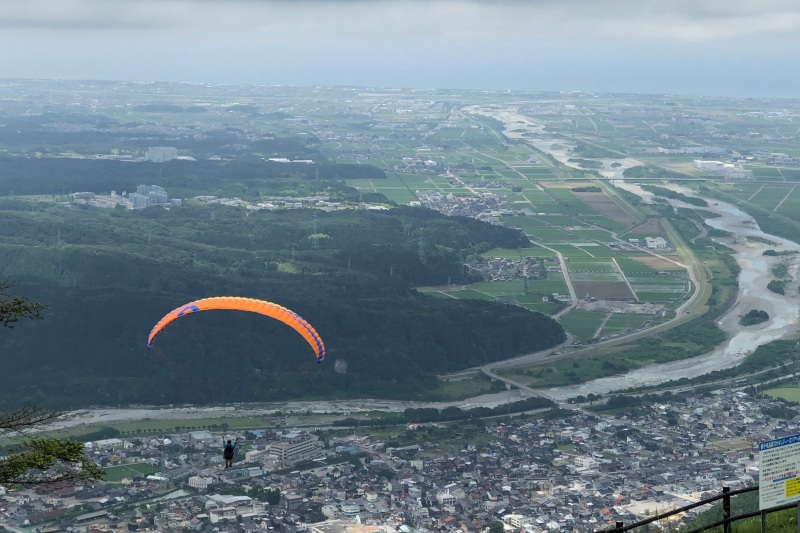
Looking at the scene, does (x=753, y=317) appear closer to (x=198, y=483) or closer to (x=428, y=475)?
(x=428, y=475)

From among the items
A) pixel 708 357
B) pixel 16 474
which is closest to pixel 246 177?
pixel 708 357

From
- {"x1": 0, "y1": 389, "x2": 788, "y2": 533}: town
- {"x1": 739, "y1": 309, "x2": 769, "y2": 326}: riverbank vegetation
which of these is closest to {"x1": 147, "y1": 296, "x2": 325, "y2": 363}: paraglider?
{"x1": 0, "y1": 389, "x2": 788, "y2": 533}: town

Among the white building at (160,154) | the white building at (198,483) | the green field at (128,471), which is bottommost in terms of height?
the green field at (128,471)

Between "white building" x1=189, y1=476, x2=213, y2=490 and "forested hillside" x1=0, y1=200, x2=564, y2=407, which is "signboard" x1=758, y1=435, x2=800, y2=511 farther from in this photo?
"forested hillside" x1=0, y1=200, x2=564, y2=407

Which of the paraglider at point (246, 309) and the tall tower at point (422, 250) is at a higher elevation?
the paraglider at point (246, 309)

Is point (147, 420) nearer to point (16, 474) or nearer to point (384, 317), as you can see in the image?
point (384, 317)

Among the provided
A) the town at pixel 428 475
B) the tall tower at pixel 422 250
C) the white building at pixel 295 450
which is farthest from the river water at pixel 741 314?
the tall tower at pixel 422 250

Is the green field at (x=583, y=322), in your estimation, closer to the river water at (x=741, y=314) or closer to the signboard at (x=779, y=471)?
the river water at (x=741, y=314)
